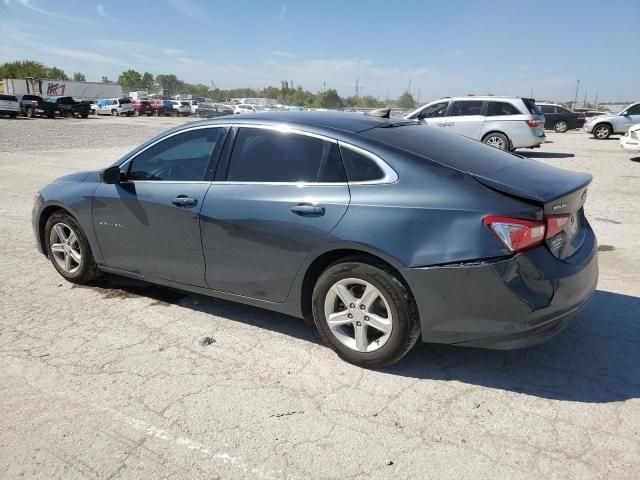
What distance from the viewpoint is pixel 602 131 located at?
893 inches

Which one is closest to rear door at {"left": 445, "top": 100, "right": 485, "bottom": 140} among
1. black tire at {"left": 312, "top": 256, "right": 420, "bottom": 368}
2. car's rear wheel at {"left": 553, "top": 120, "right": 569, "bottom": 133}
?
black tire at {"left": 312, "top": 256, "right": 420, "bottom": 368}

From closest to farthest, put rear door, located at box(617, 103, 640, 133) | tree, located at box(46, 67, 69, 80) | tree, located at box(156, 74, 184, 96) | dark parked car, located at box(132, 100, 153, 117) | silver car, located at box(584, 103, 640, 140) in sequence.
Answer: rear door, located at box(617, 103, 640, 133) < silver car, located at box(584, 103, 640, 140) < dark parked car, located at box(132, 100, 153, 117) < tree, located at box(46, 67, 69, 80) < tree, located at box(156, 74, 184, 96)

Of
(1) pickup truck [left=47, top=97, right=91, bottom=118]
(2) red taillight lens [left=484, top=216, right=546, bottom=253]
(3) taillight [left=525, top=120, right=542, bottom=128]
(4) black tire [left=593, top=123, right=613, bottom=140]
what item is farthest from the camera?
(1) pickup truck [left=47, top=97, right=91, bottom=118]

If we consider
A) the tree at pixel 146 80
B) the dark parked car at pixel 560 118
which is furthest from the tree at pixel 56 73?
the dark parked car at pixel 560 118

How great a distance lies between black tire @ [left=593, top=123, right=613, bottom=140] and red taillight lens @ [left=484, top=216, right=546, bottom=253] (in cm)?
2344

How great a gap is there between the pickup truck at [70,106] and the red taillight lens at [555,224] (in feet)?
147

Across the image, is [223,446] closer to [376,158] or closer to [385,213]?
[385,213]

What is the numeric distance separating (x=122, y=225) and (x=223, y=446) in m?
2.33

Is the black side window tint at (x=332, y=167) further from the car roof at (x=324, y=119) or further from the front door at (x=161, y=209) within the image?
the front door at (x=161, y=209)

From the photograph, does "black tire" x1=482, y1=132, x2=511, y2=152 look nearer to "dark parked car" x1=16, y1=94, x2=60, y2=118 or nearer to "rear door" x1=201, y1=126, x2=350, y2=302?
"rear door" x1=201, y1=126, x2=350, y2=302

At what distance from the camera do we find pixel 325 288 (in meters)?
3.25

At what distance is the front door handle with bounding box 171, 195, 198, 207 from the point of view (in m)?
3.73

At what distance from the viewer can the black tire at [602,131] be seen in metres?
22.5

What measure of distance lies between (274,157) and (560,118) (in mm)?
29150
